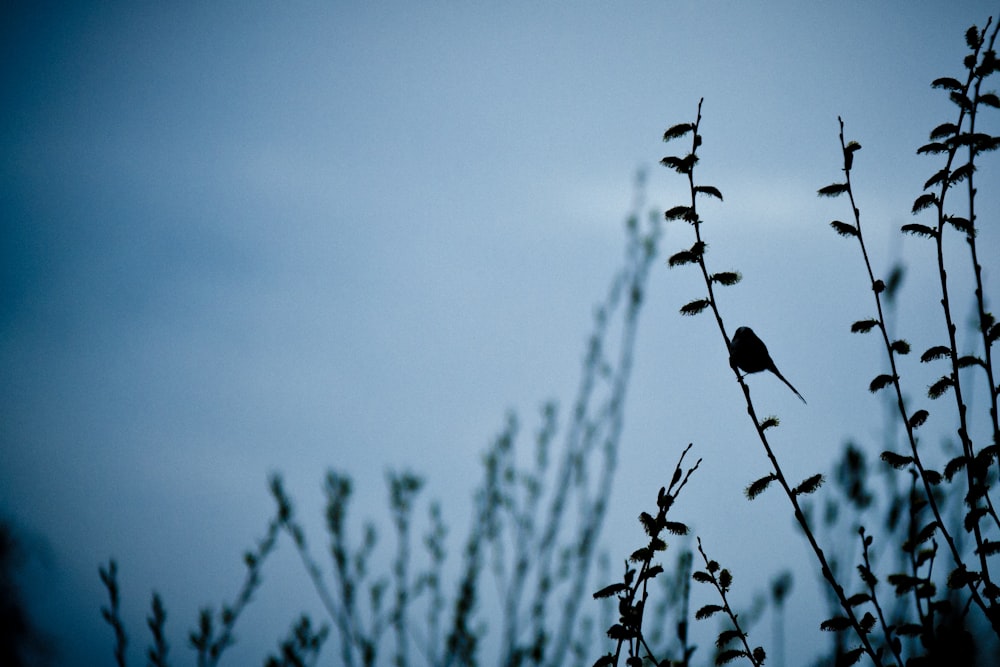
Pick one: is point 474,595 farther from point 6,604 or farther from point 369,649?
point 6,604

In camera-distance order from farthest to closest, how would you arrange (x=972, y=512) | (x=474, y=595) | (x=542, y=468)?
1. (x=542, y=468)
2. (x=474, y=595)
3. (x=972, y=512)

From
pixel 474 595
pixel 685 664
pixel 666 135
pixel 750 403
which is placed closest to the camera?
pixel 750 403

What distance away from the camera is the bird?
1673 mm

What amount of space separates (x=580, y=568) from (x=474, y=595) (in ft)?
3.70

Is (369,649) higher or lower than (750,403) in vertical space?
lower

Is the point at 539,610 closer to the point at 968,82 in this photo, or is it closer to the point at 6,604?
the point at 968,82

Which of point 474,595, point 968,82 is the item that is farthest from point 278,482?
point 968,82

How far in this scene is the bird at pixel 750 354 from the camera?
5.49 feet

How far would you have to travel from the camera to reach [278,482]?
4.07 meters

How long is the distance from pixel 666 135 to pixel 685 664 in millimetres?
2002

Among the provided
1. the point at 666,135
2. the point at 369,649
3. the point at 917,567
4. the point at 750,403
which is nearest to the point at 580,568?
the point at 369,649

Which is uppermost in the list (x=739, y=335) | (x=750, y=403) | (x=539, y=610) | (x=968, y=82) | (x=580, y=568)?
(x=968, y=82)

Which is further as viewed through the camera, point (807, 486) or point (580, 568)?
point (580, 568)

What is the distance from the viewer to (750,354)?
1.68 meters
